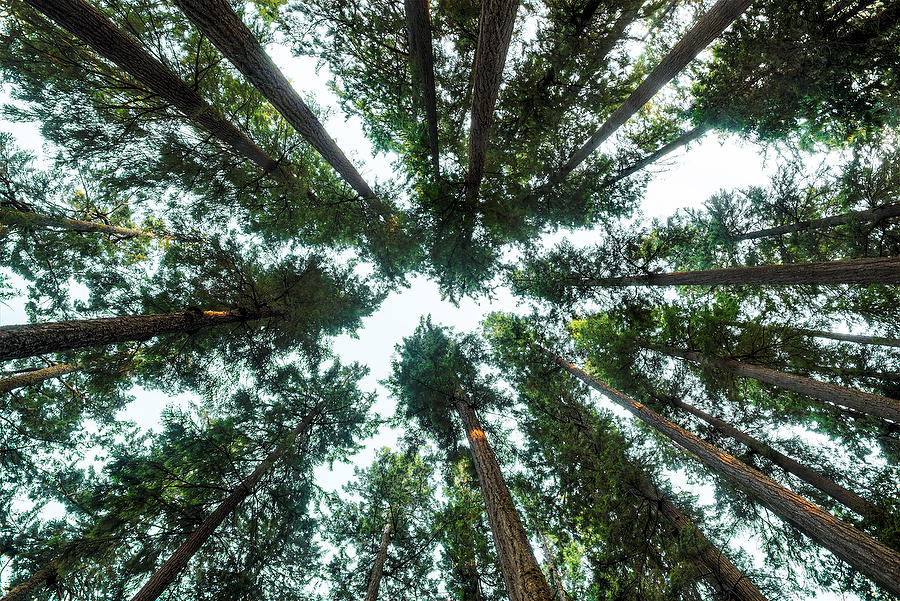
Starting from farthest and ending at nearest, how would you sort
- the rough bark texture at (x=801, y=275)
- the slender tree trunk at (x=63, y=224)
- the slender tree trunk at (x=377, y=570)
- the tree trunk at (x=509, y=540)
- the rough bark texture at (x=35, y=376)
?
the rough bark texture at (x=35, y=376)
the slender tree trunk at (x=377, y=570)
the slender tree trunk at (x=63, y=224)
the rough bark texture at (x=801, y=275)
the tree trunk at (x=509, y=540)

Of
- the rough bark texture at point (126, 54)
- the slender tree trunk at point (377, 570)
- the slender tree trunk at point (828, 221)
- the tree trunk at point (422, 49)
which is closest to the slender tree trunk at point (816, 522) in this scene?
the slender tree trunk at point (828, 221)

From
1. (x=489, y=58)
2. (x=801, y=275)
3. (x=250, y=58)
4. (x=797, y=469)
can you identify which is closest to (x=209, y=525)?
(x=250, y=58)

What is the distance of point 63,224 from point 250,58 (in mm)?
7635

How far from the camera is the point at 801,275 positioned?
18.5 ft

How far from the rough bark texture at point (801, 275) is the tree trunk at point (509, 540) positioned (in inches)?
272

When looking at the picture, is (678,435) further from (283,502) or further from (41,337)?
(41,337)

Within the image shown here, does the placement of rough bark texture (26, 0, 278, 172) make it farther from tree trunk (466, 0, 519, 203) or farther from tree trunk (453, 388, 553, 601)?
tree trunk (453, 388, 553, 601)

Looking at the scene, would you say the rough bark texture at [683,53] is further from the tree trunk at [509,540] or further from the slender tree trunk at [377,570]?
the slender tree trunk at [377,570]

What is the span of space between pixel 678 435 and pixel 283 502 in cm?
962

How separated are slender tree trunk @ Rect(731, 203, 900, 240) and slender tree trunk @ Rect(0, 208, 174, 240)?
1756 centimetres

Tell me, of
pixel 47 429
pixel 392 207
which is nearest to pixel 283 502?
pixel 47 429

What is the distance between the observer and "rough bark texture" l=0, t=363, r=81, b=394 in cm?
732

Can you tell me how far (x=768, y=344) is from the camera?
7.41m

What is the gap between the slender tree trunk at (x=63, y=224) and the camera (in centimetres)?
629
